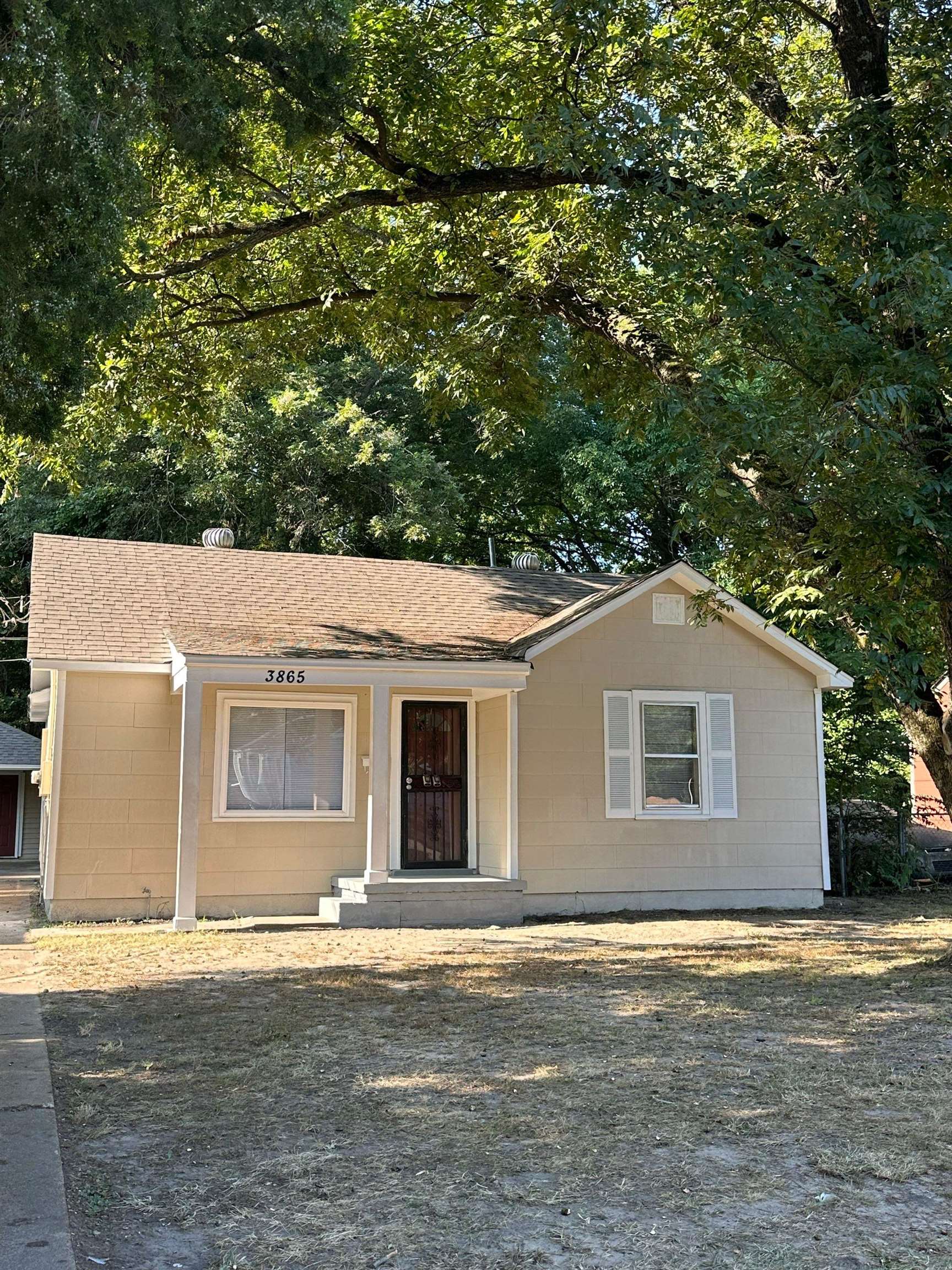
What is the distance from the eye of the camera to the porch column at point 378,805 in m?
12.0

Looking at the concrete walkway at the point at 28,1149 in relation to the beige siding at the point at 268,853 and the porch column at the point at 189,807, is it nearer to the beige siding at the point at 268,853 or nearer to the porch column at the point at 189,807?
the porch column at the point at 189,807

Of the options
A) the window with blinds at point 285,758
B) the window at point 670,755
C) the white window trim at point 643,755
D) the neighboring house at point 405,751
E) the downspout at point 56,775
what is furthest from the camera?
the window at point 670,755

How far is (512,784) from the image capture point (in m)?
12.8

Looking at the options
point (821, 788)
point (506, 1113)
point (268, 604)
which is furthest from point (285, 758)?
point (506, 1113)

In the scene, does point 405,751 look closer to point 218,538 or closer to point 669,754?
point 669,754

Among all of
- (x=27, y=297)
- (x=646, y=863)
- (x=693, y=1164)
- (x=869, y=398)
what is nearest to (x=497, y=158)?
(x=869, y=398)

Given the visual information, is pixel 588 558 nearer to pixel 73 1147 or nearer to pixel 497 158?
pixel 497 158

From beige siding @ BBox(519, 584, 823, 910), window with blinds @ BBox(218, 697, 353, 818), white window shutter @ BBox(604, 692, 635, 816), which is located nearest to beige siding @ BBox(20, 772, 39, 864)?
window with blinds @ BBox(218, 697, 353, 818)

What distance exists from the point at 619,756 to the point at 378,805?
3.16 meters

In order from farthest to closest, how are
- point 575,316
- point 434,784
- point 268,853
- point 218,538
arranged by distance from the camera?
point 218,538
point 434,784
point 268,853
point 575,316

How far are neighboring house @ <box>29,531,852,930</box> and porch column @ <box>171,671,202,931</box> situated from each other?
0.08 feet

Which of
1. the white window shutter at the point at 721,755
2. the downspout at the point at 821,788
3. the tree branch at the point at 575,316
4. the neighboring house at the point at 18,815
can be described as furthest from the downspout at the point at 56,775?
the neighboring house at the point at 18,815

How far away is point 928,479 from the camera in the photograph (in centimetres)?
736

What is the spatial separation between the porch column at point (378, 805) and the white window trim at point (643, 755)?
317cm
